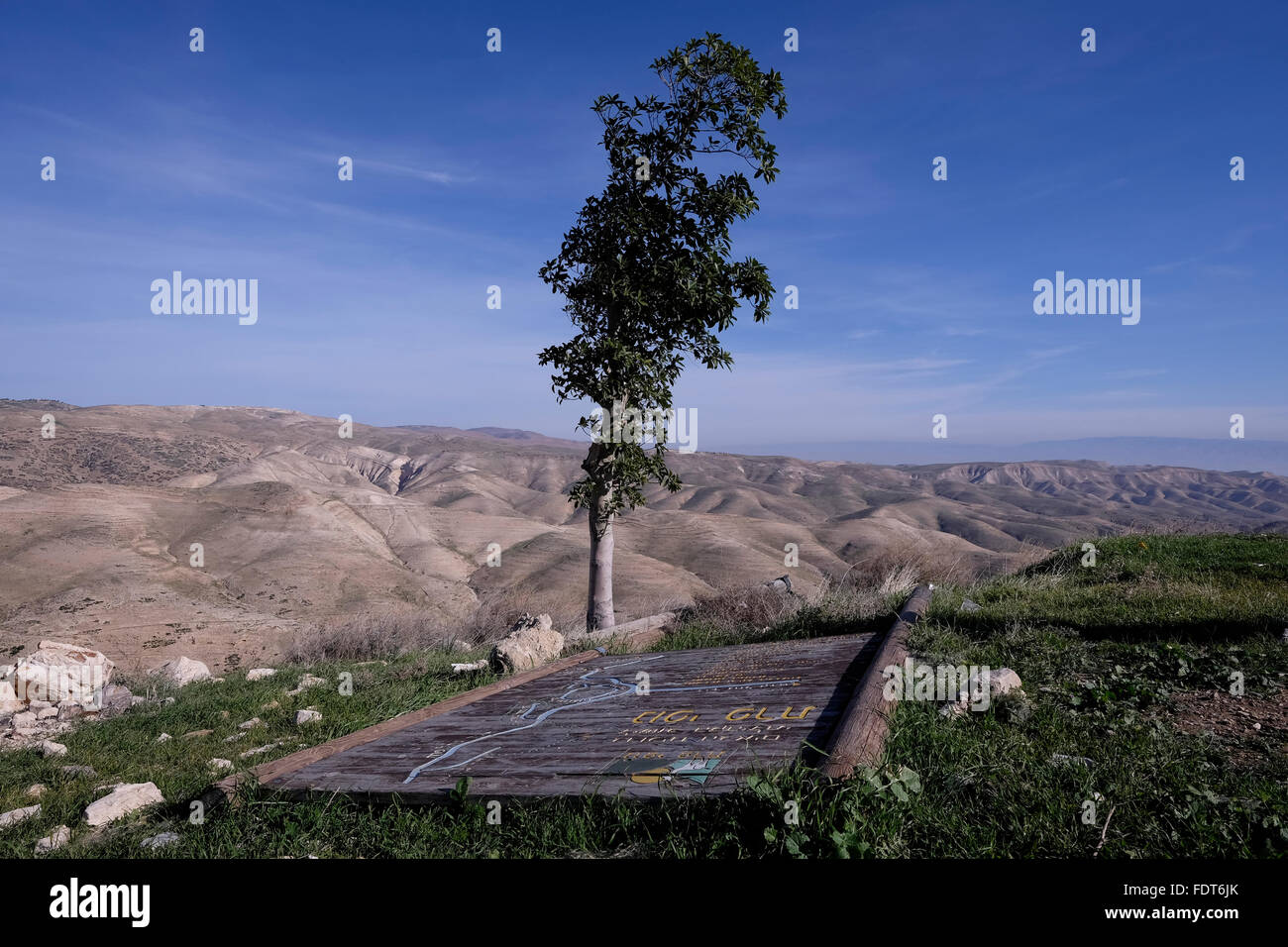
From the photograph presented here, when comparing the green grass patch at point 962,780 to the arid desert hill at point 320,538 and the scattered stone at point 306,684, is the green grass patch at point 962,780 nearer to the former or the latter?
the scattered stone at point 306,684

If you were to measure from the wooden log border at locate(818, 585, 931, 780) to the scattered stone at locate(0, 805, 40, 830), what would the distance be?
19.3ft

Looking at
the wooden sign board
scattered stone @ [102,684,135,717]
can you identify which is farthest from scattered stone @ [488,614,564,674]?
scattered stone @ [102,684,135,717]

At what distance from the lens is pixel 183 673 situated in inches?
448

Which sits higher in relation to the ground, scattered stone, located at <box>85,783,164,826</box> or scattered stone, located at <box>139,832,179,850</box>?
scattered stone, located at <box>139,832,179,850</box>

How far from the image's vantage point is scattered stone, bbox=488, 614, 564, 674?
8.77 metres

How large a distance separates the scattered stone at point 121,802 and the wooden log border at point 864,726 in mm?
5099

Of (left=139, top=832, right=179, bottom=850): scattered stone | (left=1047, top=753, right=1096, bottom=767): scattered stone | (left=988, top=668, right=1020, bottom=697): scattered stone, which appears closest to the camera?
(left=1047, top=753, right=1096, bottom=767): scattered stone

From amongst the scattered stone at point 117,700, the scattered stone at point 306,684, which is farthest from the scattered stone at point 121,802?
the scattered stone at point 117,700

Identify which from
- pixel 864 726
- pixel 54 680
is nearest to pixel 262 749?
pixel 54 680

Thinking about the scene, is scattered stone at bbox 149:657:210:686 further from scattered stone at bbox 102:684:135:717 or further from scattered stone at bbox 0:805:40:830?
scattered stone at bbox 0:805:40:830

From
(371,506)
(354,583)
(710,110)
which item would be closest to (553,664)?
(710,110)

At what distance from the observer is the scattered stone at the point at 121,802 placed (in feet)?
16.7
